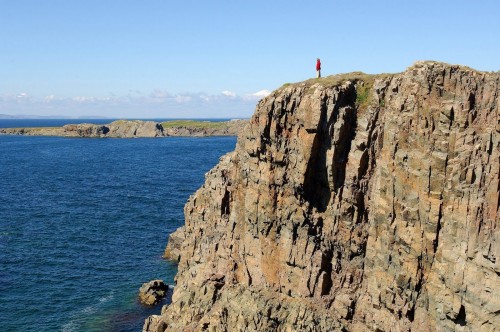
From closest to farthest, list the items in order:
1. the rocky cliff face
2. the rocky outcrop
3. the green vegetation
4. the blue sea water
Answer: the rocky cliff face → the green vegetation → the blue sea water → the rocky outcrop

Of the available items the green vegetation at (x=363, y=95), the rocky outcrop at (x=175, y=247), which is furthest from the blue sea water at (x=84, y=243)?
the green vegetation at (x=363, y=95)

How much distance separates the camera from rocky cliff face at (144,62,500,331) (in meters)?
32.8

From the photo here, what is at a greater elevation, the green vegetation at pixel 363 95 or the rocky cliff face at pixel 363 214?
the green vegetation at pixel 363 95

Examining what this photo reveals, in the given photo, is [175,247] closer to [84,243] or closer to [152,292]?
[152,292]

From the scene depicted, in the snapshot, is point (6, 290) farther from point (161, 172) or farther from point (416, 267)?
point (161, 172)

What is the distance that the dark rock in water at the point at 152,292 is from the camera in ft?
195

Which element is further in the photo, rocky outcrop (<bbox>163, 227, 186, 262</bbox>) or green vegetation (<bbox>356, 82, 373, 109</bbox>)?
rocky outcrop (<bbox>163, 227, 186, 262</bbox>)

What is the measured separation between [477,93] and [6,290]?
61200mm

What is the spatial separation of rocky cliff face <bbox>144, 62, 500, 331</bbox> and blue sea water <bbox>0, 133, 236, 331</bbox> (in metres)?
15.6

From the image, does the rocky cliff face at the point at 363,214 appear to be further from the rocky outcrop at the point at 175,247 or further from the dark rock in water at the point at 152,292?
the rocky outcrop at the point at 175,247

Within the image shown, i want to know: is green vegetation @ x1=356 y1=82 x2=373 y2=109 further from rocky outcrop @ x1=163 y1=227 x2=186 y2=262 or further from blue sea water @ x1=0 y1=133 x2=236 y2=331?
rocky outcrop @ x1=163 y1=227 x2=186 y2=262

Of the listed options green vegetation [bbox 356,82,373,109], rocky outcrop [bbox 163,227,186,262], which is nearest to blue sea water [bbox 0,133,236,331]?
rocky outcrop [bbox 163,227,186,262]

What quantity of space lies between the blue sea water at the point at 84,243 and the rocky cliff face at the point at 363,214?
51.0 feet

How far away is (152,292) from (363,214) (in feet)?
107
